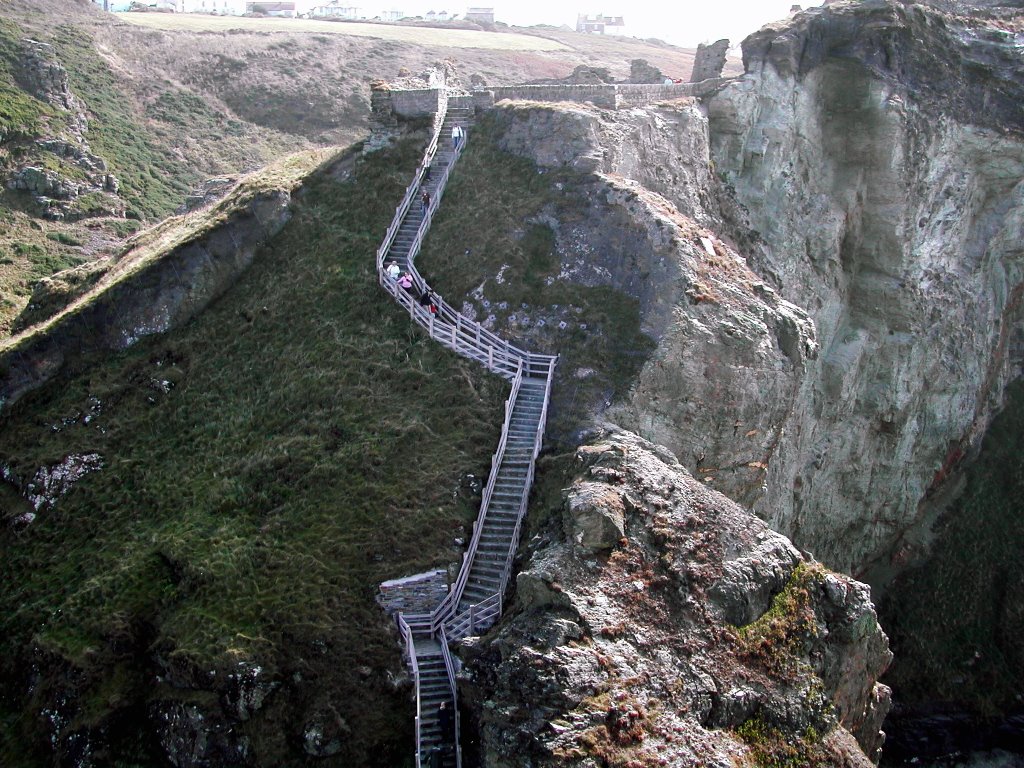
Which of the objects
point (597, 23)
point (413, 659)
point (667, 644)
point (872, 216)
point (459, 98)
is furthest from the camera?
point (597, 23)

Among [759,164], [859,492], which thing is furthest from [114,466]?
[859,492]

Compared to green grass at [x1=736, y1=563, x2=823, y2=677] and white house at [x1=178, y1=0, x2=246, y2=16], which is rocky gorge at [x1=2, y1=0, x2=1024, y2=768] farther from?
white house at [x1=178, y1=0, x2=246, y2=16]

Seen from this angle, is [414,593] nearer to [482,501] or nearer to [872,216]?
[482,501]

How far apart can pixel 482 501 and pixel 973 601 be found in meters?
24.6

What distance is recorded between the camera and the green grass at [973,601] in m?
32.3

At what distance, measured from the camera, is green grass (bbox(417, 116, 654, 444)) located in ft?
73.4

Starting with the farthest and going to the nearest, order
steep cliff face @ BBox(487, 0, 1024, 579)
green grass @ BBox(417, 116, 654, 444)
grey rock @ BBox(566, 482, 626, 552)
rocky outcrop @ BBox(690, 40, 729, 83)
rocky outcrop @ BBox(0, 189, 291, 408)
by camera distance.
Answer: rocky outcrop @ BBox(690, 40, 729, 83), steep cliff face @ BBox(487, 0, 1024, 579), rocky outcrop @ BBox(0, 189, 291, 408), green grass @ BBox(417, 116, 654, 444), grey rock @ BBox(566, 482, 626, 552)

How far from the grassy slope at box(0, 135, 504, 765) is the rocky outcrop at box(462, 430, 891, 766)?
3.29 meters

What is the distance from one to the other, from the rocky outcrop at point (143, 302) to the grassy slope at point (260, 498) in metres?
0.56

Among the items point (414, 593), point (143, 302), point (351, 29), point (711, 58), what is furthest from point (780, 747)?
point (351, 29)

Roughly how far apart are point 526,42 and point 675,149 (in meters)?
78.1

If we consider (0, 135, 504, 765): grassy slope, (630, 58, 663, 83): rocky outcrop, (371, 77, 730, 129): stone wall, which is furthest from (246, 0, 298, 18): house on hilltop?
(0, 135, 504, 765): grassy slope

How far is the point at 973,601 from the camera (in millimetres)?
34219

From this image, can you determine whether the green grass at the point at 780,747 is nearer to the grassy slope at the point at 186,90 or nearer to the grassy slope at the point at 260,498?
the grassy slope at the point at 260,498
